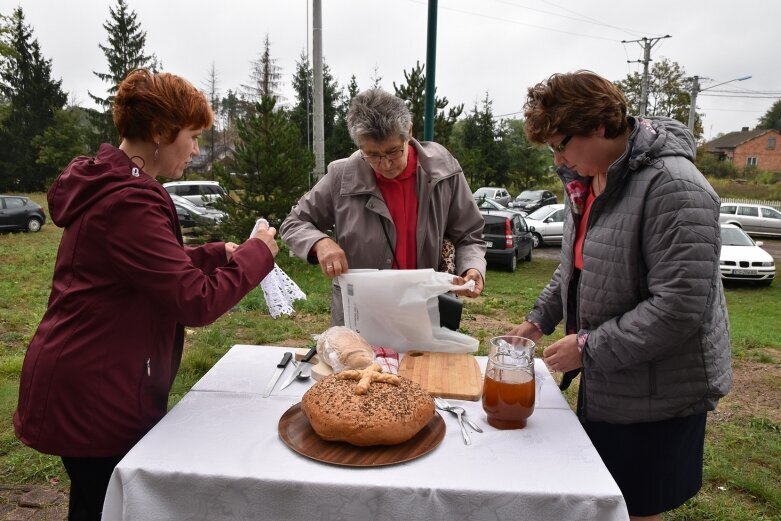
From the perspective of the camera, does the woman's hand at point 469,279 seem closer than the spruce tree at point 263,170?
Yes

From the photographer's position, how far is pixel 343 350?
6.68 feet

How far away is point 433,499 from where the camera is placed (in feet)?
4.45

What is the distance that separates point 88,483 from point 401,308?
3.81 feet

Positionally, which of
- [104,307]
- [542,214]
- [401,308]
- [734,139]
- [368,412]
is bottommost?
[542,214]

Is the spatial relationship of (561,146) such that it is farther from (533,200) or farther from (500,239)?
(533,200)

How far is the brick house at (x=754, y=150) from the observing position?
52.3m

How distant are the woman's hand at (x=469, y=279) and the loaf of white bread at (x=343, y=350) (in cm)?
43

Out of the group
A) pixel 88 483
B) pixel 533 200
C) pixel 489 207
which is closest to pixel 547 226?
pixel 489 207

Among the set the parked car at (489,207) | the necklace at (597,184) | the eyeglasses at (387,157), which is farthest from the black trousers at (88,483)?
the parked car at (489,207)

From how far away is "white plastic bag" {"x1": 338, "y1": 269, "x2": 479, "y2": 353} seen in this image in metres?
2.20

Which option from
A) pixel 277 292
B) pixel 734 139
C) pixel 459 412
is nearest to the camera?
pixel 459 412

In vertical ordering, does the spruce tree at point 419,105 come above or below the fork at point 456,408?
above

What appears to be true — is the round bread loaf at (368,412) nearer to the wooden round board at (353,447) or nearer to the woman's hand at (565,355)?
the wooden round board at (353,447)

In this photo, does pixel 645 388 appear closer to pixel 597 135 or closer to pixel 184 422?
pixel 597 135
